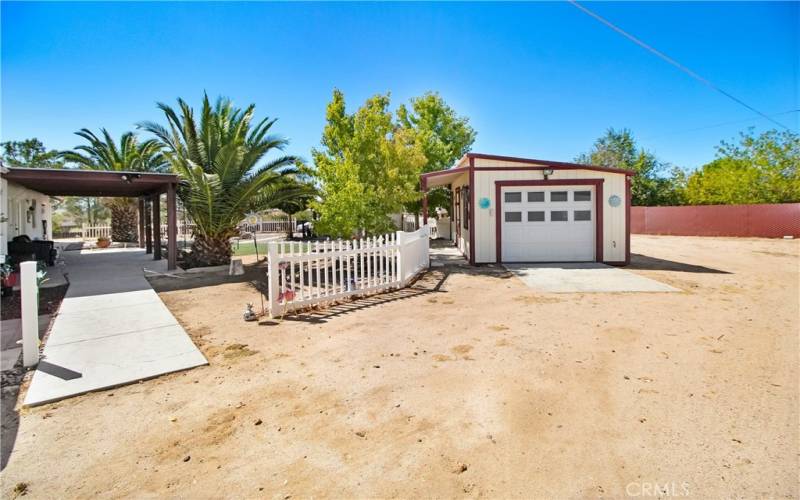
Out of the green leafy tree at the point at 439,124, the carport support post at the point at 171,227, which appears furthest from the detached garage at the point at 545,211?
the green leafy tree at the point at 439,124

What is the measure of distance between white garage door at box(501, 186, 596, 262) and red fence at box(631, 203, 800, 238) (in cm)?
1551

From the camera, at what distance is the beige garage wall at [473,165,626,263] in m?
10.8

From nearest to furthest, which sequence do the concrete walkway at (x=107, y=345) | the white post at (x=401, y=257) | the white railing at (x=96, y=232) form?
the concrete walkway at (x=107, y=345)
the white post at (x=401, y=257)
the white railing at (x=96, y=232)

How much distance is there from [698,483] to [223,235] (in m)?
11.2

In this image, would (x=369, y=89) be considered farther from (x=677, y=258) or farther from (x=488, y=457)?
(x=677, y=258)

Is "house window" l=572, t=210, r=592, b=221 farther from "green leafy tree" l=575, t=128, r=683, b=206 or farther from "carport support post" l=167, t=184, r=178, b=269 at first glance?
"green leafy tree" l=575, t=128, r=683, b=206

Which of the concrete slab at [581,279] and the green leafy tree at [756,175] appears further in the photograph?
the green leafy tree at [756,175]

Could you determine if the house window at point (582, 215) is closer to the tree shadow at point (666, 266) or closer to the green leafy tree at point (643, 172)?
the tree shadow at point (666, 266)

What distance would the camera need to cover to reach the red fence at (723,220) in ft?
62.3

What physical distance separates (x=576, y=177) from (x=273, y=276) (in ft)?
29.5

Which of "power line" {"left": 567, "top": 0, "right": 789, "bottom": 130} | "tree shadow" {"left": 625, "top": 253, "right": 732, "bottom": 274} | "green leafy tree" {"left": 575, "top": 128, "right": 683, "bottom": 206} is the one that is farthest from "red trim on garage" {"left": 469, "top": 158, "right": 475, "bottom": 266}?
"green leafy tree" {"left": 575, "top": 128, "right": 683, "bottom": 206}

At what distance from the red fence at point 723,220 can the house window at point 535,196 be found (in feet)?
54.2

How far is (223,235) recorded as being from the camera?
1088 cm

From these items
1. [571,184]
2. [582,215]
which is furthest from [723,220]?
[571,184]
